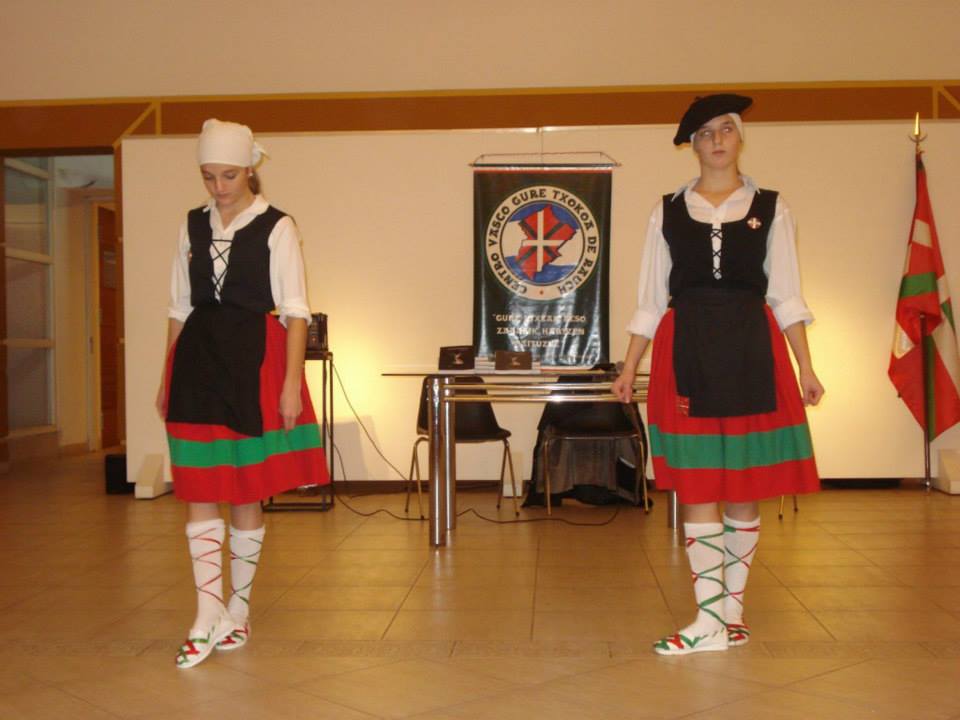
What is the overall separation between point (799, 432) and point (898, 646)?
636 mm

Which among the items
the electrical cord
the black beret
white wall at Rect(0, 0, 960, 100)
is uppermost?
white wall at Rect(0, 0, 960, 100)

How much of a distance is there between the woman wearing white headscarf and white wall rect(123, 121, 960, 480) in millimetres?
3427

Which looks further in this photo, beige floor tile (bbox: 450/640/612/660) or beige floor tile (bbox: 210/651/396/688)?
beige floor tile (bbox: 450/640/612/660)

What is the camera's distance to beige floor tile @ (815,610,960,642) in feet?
9.42

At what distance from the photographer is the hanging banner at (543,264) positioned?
245 inches

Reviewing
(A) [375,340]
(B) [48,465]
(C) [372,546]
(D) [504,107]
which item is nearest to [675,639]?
(C) [372,546]

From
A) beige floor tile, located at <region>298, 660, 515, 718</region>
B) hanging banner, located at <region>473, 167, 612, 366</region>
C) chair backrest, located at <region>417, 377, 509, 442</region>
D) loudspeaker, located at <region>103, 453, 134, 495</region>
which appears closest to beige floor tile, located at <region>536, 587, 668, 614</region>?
beige floor tile, located at <region>298, 660, 515, 718</region>

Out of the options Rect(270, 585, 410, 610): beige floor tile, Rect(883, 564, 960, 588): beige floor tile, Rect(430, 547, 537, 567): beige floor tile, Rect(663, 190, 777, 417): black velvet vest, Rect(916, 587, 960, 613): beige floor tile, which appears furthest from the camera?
Rect(430, 547, 537, 567): beige floor tile

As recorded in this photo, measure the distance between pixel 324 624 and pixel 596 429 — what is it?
257 cm

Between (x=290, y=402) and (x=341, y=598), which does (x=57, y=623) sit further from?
(x=290, y=402)

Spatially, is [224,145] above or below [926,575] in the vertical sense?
above

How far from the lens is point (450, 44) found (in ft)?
22.3

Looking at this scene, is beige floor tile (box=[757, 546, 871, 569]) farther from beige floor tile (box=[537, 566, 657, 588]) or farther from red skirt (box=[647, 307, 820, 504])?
red skirt (box=[647, 307, 820, 504])

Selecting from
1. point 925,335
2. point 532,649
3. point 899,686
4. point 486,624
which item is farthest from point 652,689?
point 925,335
